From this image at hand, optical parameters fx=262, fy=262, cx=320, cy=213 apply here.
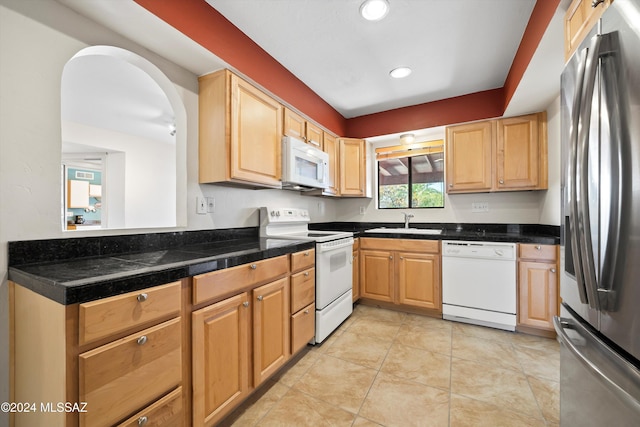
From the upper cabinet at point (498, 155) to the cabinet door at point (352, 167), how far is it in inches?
40.1

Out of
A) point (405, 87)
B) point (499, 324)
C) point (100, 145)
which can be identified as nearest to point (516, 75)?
point (405, 87)

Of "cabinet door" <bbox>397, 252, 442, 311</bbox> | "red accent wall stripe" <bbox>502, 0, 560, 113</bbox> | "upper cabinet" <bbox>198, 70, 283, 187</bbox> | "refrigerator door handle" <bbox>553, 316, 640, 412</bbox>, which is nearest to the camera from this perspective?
"refrigerator door handle" <bbox>553, 316, 640, 412</bbox>

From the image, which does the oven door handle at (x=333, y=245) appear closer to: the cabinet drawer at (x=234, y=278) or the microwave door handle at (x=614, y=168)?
the cabinet drawer at (x=234, y=278)

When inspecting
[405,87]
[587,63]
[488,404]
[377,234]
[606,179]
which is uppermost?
[405,87]

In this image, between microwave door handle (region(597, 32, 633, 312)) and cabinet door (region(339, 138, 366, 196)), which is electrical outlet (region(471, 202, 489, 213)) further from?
A: microwave door handle (region(597, 32, 633, 312))

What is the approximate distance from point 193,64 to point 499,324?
10.8 feet

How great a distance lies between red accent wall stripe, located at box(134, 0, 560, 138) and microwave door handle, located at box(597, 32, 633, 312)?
922mm

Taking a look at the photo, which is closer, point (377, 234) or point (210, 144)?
point (210, 144)


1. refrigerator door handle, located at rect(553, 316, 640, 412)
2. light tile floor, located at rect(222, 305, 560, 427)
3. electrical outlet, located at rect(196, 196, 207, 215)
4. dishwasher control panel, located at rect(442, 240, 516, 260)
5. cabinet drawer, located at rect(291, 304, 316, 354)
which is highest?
electrical outlet, located at rect(196, 196, 207, 215)

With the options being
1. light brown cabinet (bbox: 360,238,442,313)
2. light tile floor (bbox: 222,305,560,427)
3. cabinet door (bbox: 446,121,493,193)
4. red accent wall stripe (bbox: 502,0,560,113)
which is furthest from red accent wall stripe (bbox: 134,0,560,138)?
light tile floor (bbox: 222,305,560,427)

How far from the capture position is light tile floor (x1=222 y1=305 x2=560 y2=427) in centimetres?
141

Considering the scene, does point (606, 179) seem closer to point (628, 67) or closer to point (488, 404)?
point (628, 67)

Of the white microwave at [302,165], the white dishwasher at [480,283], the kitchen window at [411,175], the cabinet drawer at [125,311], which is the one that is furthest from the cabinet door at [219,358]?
the kitchen window at [411,175]

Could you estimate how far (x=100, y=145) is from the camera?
375 centimetres
